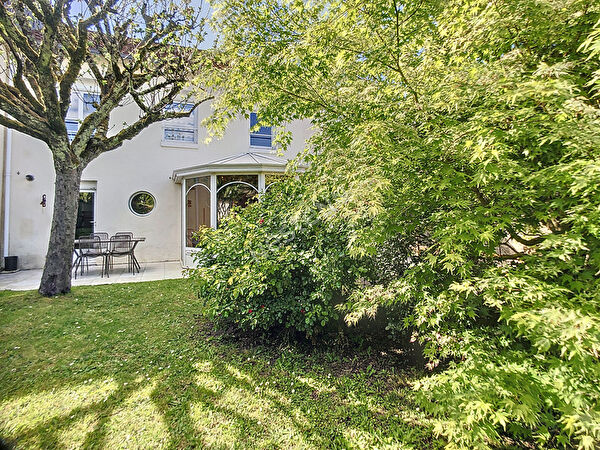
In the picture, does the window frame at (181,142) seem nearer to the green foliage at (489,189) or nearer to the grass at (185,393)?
the grass at (185,393)

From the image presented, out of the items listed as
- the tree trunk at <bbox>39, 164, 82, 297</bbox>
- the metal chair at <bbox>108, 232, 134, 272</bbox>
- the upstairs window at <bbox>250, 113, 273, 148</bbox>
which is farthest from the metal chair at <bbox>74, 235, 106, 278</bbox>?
the upstairs window at <bbox>250, 113, 273, 148</bbox>

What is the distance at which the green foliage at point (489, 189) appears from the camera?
161 cm

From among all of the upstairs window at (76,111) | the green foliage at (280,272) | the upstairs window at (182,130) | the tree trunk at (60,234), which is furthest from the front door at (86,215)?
the green foliage at (280,272)

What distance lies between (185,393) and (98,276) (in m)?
7.46

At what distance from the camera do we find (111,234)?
10.1m

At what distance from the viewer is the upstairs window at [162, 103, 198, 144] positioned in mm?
10953

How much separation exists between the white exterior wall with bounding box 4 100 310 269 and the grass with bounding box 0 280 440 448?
6.27m

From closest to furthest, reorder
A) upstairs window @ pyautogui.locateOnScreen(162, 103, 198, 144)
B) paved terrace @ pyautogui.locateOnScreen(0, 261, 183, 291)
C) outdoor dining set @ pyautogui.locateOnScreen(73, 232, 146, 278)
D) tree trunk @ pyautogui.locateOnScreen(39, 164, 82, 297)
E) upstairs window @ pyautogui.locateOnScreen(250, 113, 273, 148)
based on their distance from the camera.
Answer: tree trunk @ pyautogui.locateOnScreen(39, 164, 82, 297) → paved terrace @ pyautogui.locateOnScreen(0, 261, 183, 291) → outdoor dining set @ pyautogui.locateOnScreen(73, 232, 146, 278) → upstairs window @ pyautogui.locateOnScreen(162, 103, 198, 144) → upstairs window @ pyautogui.locateOnScreen(250, 113, 273, 148)

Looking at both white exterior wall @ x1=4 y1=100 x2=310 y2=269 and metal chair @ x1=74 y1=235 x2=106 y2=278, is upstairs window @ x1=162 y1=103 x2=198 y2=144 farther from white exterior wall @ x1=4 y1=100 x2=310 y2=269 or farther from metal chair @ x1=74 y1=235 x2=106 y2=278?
metal chair @ x1=74 y1=235 x2=106 y2=278

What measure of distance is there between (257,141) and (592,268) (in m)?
11.7

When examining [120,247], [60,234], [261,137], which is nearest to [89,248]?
[120,247]

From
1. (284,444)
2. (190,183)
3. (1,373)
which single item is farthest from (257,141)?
(284,444)

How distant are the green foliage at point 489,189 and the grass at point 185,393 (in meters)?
0.84

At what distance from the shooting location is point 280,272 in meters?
3.71
